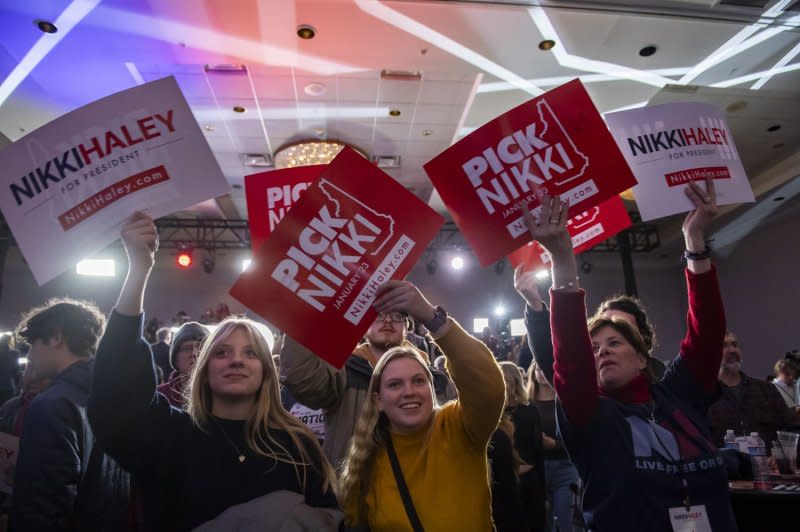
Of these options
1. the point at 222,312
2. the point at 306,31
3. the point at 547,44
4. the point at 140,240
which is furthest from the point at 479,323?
the point at 140,240

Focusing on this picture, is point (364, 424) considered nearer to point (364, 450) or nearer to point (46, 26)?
point (364, 450)

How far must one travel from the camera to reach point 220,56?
19.0ft

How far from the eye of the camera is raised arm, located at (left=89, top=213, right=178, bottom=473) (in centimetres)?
131

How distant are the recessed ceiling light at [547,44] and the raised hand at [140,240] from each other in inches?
211

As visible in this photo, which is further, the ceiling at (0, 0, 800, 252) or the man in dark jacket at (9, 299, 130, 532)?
the ceiling at (0, 0, 800, 252)

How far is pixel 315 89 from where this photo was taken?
655 cm

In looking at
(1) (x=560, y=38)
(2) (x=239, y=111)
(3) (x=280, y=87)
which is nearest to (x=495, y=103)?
(1) (x=560, y=38)

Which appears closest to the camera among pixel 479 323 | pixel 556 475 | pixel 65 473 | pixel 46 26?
pixel 65 473

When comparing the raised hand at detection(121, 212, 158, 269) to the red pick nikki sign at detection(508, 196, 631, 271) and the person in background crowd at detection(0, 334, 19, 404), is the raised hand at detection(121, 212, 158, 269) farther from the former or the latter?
the person in background crowd at detection(0, 334, 19, 404)

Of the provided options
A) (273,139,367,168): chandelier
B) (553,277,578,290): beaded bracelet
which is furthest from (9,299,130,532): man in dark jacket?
(273,139,367,168): chandelier

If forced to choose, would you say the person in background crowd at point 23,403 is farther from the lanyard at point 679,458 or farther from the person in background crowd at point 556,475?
the person in background crowd at point 556,475

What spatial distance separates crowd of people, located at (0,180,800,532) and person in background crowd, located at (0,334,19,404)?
2.95 m

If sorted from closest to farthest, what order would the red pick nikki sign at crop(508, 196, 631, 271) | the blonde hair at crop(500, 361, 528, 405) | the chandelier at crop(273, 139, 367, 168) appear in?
1. the red pick nikki sign at crop(508, 196, 631, 271)
2. the blonde hair at crop(500, 361, 528, 405)
3. the chandelier at crop(273, 139, 367, 168)

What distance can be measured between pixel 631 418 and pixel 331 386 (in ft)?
3.94
